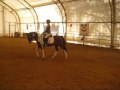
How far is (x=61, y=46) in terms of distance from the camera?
13.3 meters

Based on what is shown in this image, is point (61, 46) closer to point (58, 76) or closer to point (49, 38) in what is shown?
point (49, 38)

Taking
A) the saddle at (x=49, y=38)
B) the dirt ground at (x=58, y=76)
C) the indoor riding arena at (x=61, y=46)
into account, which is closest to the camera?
the dirt ground at (x=58, y=76)

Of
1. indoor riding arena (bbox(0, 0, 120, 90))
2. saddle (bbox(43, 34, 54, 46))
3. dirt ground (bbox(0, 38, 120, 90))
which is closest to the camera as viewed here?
dirt ground (bbox(0, 38, 120, 90))

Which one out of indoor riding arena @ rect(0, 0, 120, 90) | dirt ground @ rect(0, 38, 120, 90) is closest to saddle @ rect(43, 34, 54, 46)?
indoor riding arena @ rect(0, 0, 120, 90)

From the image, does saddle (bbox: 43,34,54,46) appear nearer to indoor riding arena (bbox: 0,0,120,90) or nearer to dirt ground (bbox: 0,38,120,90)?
indoor riding arena (bbox: 0,0,120,90)

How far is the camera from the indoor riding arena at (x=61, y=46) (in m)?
8.37

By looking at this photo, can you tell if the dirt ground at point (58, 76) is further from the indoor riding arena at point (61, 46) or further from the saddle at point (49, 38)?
the saddle at point (49, 38)

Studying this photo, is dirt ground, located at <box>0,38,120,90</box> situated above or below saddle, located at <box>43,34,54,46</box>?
below

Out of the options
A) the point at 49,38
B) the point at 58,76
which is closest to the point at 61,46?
the point at 49,38

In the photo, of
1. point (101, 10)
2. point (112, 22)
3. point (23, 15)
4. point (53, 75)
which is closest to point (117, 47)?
point (112, 22)

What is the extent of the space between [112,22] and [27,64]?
9.52 metres

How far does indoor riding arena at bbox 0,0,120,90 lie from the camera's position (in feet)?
27.5

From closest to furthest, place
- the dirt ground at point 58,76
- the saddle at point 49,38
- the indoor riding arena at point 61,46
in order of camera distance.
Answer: the dirt ground at point 58,76, the indoor riding arena at point 61,46, the saddle at point 49,38

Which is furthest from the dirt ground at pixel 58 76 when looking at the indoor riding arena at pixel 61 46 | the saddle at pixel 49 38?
the saddle at pixel 49 38
